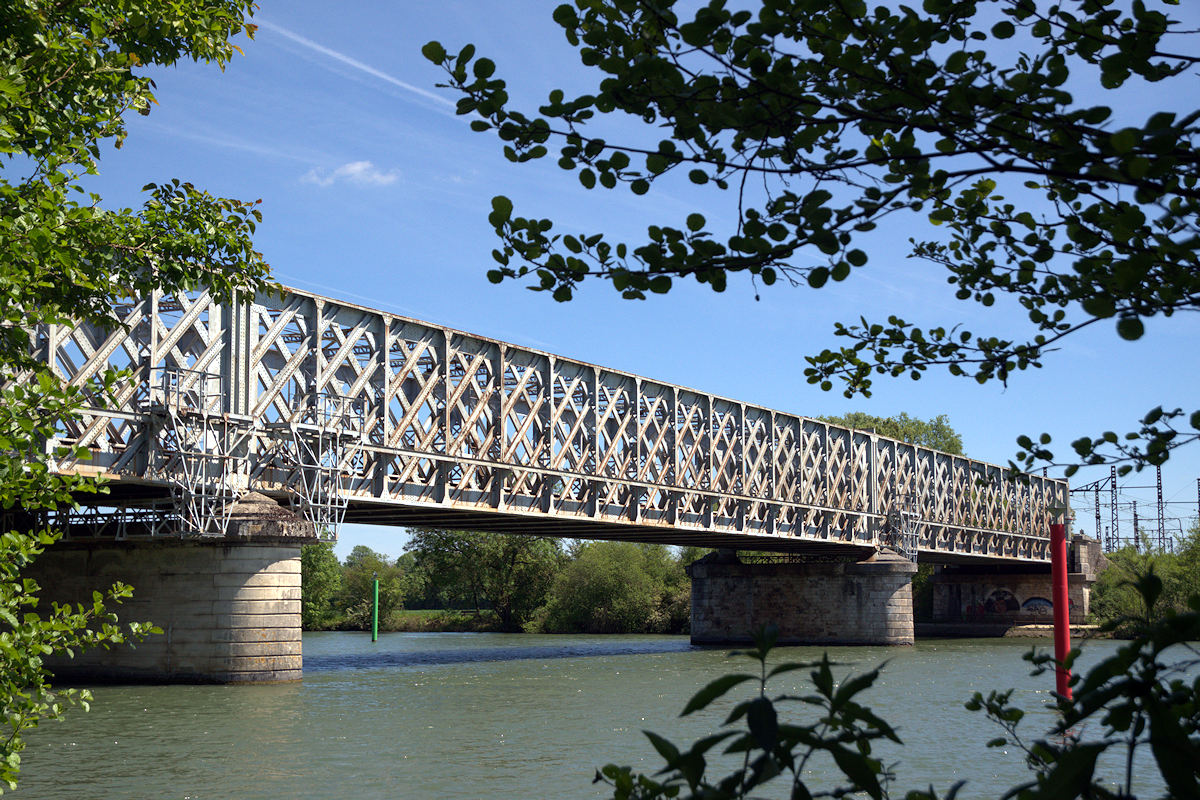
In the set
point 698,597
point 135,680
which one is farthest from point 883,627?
point 135,680

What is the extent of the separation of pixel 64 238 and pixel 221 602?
27233 millimetres

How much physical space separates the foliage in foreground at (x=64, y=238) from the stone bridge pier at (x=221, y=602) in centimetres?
2505

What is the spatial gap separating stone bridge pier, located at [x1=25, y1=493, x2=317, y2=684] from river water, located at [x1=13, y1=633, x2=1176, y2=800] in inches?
35.8

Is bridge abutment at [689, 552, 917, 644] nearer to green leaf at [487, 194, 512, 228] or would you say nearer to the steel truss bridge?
the steel truss bridge

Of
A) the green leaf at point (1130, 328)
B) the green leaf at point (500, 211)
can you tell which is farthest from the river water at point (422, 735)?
the green leaf at point (500, 211)

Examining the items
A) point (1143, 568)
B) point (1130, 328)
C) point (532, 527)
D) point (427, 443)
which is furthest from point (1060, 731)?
point (1143, 568)

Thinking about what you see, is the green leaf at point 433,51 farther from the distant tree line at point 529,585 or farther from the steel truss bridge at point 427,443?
the distant tree line at point 529,585

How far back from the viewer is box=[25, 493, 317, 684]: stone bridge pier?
33219mm

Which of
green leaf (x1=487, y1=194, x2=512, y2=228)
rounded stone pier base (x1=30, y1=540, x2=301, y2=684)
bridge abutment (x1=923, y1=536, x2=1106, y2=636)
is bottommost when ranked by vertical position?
bridge abutment (x1=923, y1=536, x2=1106, y2=636)

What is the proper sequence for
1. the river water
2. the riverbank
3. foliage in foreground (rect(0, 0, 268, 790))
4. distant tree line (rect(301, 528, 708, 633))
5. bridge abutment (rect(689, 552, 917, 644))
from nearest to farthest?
foliage in foreground (rect(0, 0, 268, 790)), the river water, bridge abutment (rect(689, 552, 917, 644)), the riverbank, distant tree line (rect(301, 528, 708, 633))

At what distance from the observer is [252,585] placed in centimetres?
3359

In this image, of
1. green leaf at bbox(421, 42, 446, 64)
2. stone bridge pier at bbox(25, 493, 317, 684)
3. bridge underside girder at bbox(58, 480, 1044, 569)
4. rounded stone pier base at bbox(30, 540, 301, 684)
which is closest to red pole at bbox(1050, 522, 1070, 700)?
stone bridge pier at bbox(25, 493, 317, 684)

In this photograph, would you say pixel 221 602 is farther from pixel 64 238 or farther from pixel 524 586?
pixel 524 586

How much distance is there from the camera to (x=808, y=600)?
229ft
